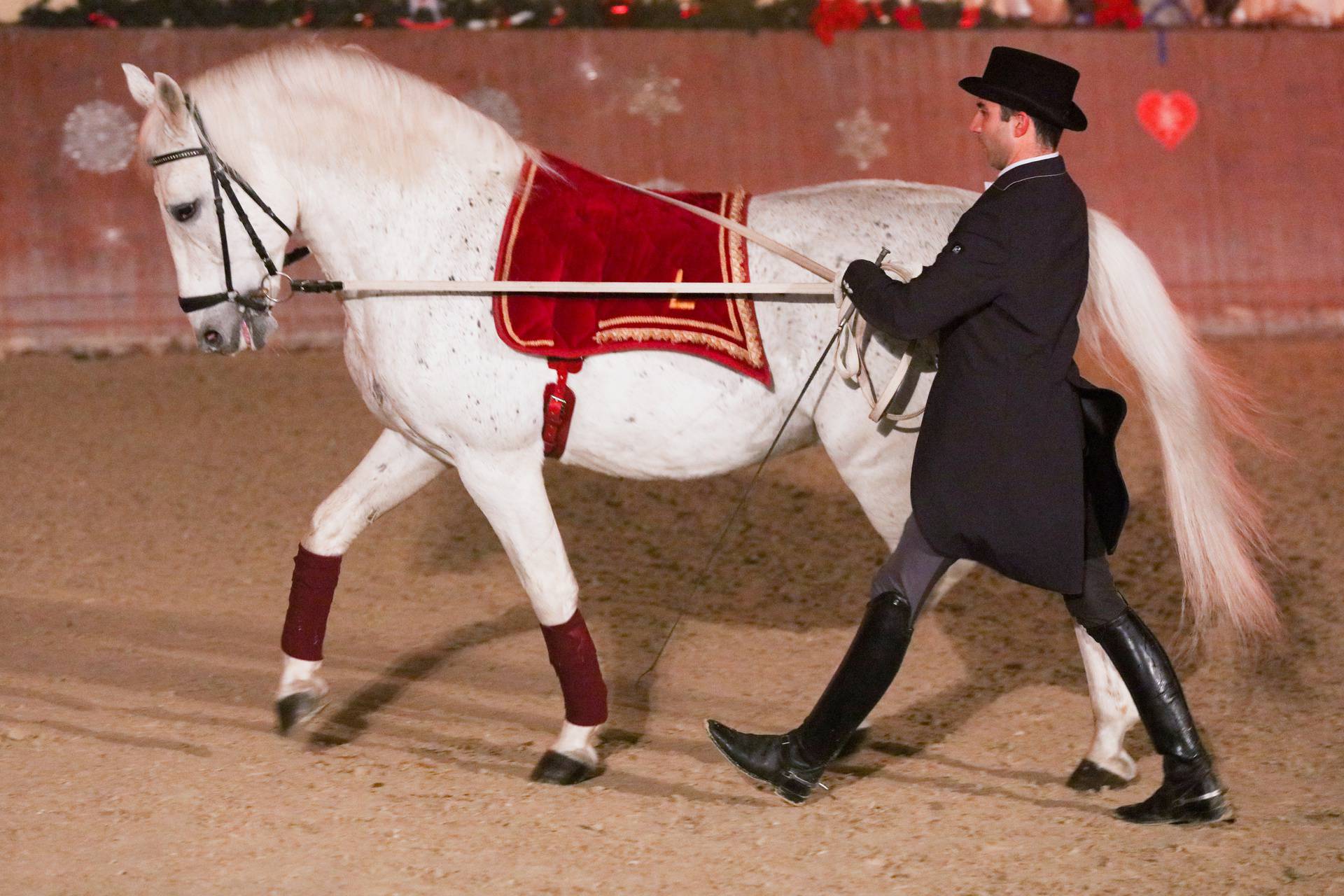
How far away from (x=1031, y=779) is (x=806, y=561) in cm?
203

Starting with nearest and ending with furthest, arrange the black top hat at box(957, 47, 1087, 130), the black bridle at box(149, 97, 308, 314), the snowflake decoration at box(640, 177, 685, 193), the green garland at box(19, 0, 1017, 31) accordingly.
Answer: the black top hat at box(957, 47, 1087, 130) → the black bridle at box(149, 97, 308, 314) → the green garland at box(19, 0, 1017, 31) → the snowflake decoration at box(640, 177, 685, 193)

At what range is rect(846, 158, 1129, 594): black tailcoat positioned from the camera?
3.07 meters

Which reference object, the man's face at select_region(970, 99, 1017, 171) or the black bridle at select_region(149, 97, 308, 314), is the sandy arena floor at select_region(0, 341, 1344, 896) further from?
the man's face at select_region(970, 99, 1017, 171)

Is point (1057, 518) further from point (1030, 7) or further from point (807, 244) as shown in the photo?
point (1030, 7)

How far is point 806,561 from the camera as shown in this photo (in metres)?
5.70

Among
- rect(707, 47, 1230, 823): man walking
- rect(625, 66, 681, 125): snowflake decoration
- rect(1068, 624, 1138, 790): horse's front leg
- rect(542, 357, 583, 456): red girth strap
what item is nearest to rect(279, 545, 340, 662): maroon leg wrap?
rect(542, 357, 583, 456): red girth strap

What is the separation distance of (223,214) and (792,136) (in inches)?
277

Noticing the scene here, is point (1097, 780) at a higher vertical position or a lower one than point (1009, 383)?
lower

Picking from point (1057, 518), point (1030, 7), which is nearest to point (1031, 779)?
point (1057, 518)

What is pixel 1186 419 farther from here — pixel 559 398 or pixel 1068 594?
pixel 559 398

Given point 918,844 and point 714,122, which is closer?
point 918,844

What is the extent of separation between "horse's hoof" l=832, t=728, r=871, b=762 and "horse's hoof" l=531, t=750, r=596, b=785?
71 cm

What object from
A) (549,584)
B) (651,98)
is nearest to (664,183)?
(651,98)

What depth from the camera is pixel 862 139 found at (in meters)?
10.1
